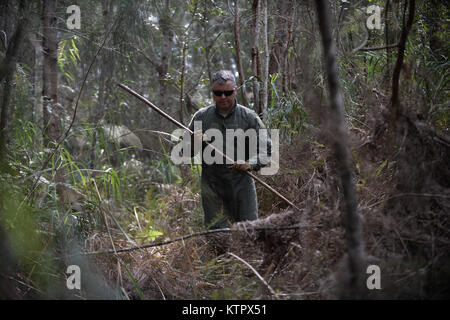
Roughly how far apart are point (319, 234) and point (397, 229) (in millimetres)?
497

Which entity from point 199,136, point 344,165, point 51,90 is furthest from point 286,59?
point 344,165

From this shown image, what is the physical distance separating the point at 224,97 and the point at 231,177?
30.7 inches

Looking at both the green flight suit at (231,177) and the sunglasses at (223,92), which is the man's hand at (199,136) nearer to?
the green flight suit at (231,177)

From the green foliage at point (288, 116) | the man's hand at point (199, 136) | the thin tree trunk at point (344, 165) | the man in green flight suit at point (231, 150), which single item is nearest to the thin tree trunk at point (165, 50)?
the green foliage at point (288, 116)

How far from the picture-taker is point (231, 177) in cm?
381

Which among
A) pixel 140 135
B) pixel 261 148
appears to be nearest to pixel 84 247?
pixel 261 148

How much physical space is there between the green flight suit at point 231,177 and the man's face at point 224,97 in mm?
77

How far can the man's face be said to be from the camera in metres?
3.65

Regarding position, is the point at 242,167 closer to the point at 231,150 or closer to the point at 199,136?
the point at 231,150

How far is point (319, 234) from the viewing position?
2.67 meters

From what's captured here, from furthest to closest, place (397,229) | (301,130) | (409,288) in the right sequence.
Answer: (301,130)
(397,229)
(409,288)

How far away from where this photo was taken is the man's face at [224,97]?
365cm
